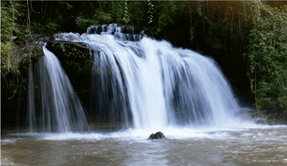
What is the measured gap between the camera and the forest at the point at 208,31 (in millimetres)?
6645

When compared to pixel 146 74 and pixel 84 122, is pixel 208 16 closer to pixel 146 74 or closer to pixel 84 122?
pixel 146 74

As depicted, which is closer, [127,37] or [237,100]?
[237,100]

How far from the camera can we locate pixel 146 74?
7312mm

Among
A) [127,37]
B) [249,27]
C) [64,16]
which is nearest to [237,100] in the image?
[249,27]

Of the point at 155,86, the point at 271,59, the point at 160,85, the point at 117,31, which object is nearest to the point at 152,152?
the point at 155,86

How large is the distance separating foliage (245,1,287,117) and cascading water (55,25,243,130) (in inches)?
42.6

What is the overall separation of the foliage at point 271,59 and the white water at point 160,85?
1049mm

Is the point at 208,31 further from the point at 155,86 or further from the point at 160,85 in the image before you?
the point at 155,86

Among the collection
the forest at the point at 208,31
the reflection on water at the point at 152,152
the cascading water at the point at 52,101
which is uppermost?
the forest at the point at 208,31

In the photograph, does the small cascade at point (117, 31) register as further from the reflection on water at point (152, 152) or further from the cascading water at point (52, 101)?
the reflection on water at point (152, 152)

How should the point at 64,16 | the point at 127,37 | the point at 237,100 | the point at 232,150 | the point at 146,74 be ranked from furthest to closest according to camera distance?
the point at 64,16
the point at 127,37
the point at 237,100
the point at 146,74
the point at 232,150

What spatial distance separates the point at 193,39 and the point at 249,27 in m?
2.12

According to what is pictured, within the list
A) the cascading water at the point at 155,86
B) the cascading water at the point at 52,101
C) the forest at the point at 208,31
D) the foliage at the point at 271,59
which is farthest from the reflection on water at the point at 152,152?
the foliage at the point at 271,59

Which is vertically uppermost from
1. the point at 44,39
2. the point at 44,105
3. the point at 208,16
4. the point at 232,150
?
the point at 208,16
